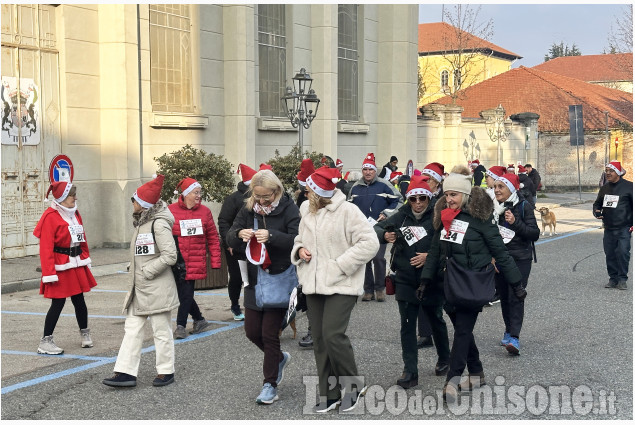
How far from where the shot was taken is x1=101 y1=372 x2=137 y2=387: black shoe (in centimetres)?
692

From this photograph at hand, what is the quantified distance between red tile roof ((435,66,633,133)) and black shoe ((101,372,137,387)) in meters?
46.3

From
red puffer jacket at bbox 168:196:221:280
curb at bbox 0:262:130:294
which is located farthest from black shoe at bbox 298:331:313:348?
curb at bbox 0:262:130:294

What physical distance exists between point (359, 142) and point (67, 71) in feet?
42.6

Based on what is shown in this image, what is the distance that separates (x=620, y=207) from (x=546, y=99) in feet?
142

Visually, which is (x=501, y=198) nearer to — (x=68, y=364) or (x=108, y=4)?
(x=68, y=364)

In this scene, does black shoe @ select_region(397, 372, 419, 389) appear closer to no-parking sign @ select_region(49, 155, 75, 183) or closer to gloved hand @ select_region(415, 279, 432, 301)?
gloved hand @ select_region(415, 279, 432, 301)

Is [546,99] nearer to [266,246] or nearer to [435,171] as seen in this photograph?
[435,171]

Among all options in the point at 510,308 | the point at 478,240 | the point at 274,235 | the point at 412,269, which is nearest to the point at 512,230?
the point at 510,308

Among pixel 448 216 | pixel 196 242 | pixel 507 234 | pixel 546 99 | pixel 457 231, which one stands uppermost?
pixel 546 99

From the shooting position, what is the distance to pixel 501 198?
28.2 ft

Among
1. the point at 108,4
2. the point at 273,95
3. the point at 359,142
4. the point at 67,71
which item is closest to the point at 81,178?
the point at 67,71

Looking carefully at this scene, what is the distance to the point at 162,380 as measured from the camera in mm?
7043

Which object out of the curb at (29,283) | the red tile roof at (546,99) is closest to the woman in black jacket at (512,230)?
the curb at (29,283)

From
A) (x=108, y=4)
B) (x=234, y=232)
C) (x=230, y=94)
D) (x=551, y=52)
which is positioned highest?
(x=551, y=52)
